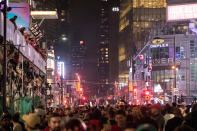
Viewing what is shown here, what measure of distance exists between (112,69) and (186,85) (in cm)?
11283

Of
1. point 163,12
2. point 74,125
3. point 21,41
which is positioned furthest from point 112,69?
point 74,125

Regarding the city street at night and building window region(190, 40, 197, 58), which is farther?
building window region(190, 40, 197, 58)

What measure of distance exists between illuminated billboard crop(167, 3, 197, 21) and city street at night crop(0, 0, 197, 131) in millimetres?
99

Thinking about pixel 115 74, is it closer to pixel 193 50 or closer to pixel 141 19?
pixel 141 19

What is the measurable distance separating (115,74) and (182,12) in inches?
5527

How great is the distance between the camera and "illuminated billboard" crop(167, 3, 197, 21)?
36.5m

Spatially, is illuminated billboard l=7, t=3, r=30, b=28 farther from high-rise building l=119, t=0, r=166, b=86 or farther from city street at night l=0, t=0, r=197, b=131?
high-rise building l=119, t=0, r=166, b=86

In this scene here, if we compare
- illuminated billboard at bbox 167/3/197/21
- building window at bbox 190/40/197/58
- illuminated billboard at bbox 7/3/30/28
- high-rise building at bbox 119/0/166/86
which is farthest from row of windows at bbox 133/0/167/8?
illuminated billboard at bbox 7/3/30/28

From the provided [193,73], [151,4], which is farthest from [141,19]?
[193,73]

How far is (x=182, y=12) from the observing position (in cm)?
3694

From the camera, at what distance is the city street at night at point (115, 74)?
10484mm

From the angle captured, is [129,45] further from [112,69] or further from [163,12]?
[112,69]

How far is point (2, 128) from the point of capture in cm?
1136

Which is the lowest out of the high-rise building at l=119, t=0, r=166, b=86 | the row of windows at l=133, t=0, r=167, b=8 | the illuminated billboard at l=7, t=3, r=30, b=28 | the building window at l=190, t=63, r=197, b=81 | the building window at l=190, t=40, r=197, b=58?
the building window at l=190, t=63, r=197, b=81
